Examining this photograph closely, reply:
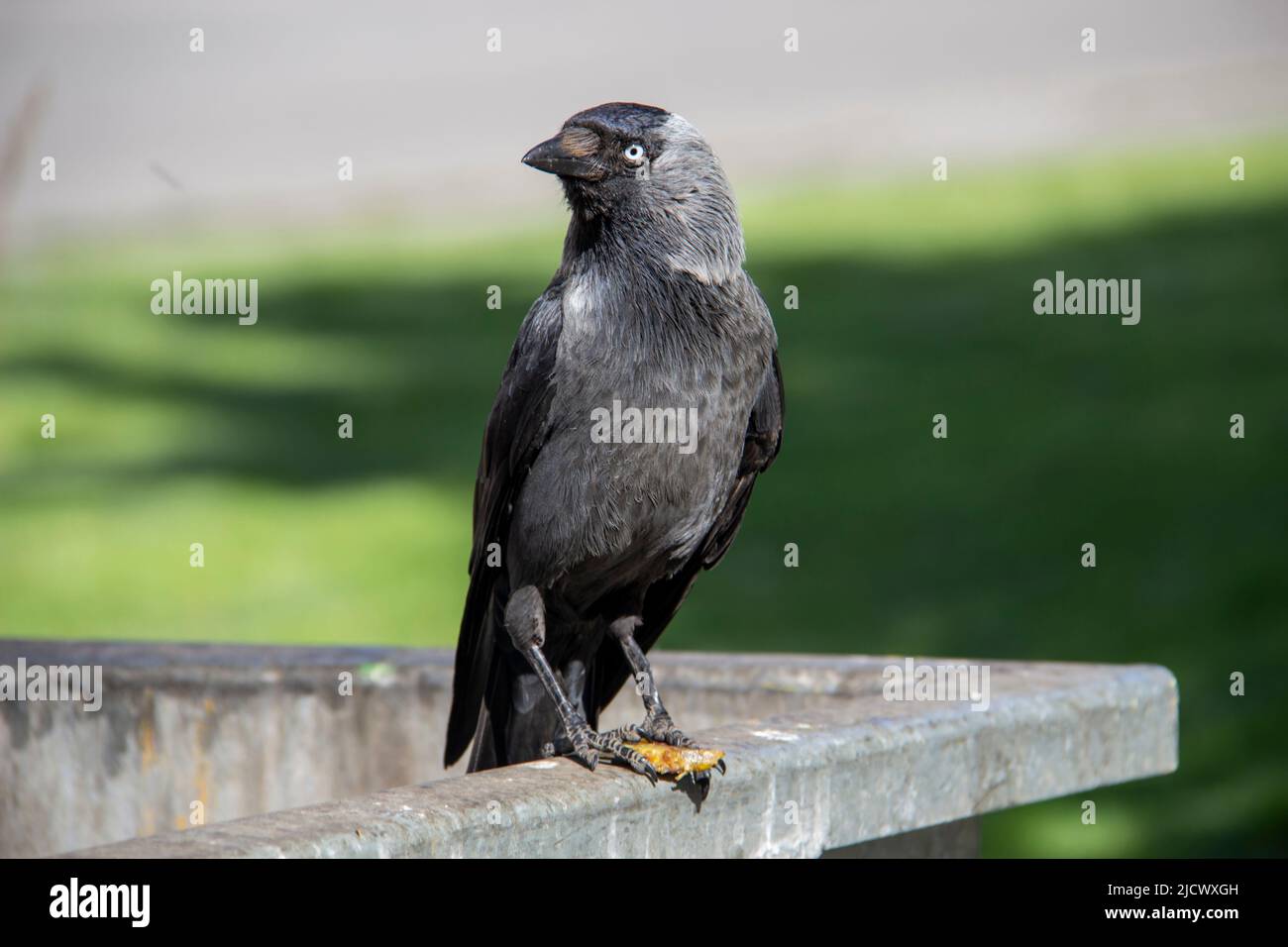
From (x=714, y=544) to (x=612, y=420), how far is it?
1.97 ft

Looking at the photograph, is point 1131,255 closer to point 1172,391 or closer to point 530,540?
point 1172,391

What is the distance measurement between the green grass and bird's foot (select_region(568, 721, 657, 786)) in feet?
10.2

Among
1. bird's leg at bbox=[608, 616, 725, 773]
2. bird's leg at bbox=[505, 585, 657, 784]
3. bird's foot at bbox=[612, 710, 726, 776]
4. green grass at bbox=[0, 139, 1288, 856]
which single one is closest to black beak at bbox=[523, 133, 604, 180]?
bird's leg at bbox=[505, 585, 657, 784]

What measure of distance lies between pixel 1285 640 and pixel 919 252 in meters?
6.32

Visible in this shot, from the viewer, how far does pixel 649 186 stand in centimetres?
410

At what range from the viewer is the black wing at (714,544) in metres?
4.29

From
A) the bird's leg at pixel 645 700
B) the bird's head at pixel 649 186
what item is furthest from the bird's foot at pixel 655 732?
the bird's head at pixel 649 186

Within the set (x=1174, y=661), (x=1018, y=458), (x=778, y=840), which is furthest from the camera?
(x=1018, y=458)

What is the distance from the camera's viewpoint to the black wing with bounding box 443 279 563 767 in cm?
405

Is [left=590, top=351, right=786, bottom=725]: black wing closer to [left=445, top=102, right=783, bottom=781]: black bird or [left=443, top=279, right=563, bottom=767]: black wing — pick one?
[left=445, top=102, right=783, bottom=781]: black bird

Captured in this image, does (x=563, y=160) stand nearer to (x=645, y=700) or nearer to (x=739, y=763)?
(x=645, y=700)

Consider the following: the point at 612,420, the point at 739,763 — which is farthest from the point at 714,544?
the point at 739,763
